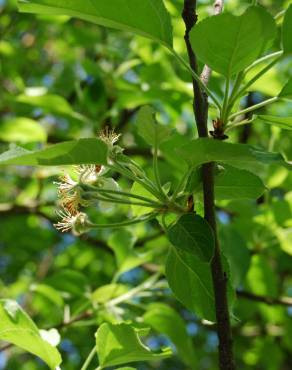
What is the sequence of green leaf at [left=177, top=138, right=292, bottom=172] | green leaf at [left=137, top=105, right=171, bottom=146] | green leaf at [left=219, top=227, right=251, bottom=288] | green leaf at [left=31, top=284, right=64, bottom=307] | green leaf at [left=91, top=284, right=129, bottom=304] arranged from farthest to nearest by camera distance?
1. green leaf at [left=31, top=284, right=64, bottom=307]
2. green leaf at [left=91, top=284, right=129, bottom=304]
3. green leaf at [left=219, top=227, right=251, bottom=288]
4. green leaf at [left=137, top=105, right=171, bottom=146]
5. green leaf at [left=177, top=138, right=292, bottom=172]

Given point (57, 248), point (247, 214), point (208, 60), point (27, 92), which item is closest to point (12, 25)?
point (27, 92)

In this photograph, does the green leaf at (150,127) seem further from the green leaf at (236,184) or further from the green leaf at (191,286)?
the green leaf at (191,286)

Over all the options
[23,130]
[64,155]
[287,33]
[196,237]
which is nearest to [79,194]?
[64,155]

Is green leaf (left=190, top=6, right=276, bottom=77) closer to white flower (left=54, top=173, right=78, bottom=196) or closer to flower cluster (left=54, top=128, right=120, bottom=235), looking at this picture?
flower cluster (left=54, top=128, right=120, bottom=235)

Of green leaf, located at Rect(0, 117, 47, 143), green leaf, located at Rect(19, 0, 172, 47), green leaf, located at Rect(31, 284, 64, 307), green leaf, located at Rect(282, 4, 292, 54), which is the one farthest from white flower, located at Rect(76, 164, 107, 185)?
green leaf, located at Rect(0, 117, 47, 143)

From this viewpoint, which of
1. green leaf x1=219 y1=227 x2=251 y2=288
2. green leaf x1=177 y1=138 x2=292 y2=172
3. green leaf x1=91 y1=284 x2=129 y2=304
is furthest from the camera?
green leaf x1=91 y1=284 x2=129 y2=304

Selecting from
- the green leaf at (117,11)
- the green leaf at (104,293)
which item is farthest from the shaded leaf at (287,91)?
the green leaf at (104,293)

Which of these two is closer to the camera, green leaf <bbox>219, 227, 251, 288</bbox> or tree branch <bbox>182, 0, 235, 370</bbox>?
tree branch <bbox>182, 0, 235, 370</bbox>
